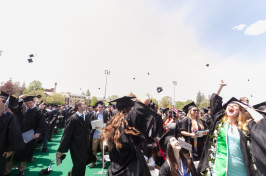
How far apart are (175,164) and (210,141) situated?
0.74 metres

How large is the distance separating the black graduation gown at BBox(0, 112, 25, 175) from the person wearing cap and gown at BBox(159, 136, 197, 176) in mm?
2992

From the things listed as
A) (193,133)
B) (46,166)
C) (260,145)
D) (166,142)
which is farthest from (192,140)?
(46,166)

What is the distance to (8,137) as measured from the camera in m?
3.08

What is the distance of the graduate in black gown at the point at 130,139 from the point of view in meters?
1.75

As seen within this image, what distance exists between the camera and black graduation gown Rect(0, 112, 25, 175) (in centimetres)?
304

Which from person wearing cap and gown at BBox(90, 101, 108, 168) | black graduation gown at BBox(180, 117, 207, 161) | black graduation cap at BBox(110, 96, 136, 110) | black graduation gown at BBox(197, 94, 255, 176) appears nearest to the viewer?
black graduation gown at BBox(197, 94, 255, 176)

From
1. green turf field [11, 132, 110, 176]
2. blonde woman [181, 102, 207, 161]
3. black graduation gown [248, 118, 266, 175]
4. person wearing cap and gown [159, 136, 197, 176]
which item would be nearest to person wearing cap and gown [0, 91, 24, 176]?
green turf field [11, 132, 110, 176]

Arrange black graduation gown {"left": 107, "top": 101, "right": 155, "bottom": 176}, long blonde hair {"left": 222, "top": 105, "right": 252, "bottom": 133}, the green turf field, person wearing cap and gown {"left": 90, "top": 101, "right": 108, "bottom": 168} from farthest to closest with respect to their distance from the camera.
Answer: person wearing cap and gown {"left": 90, "top": 101, "right": 108, "bottom": 168}, the green turf field, long blonde hair {"left": 222, "top": 105, "right": 252, "bottom": 133}, black graduation gown {"left": 107, "top": 101, "right": 155, "bottom": 176}

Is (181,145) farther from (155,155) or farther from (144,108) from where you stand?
(155,155)

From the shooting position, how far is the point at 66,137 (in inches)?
142

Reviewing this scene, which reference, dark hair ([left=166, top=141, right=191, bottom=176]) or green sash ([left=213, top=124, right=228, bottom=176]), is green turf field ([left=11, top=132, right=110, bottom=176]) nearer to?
dark hair ([left=166, top=141, right=191, bottom=176])

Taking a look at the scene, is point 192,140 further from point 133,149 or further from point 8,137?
point 8,137

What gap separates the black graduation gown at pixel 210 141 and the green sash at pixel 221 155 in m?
0.19

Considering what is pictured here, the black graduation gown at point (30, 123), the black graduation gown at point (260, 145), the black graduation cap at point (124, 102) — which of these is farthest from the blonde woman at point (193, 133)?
the black graduation gown at point (30, 123)
